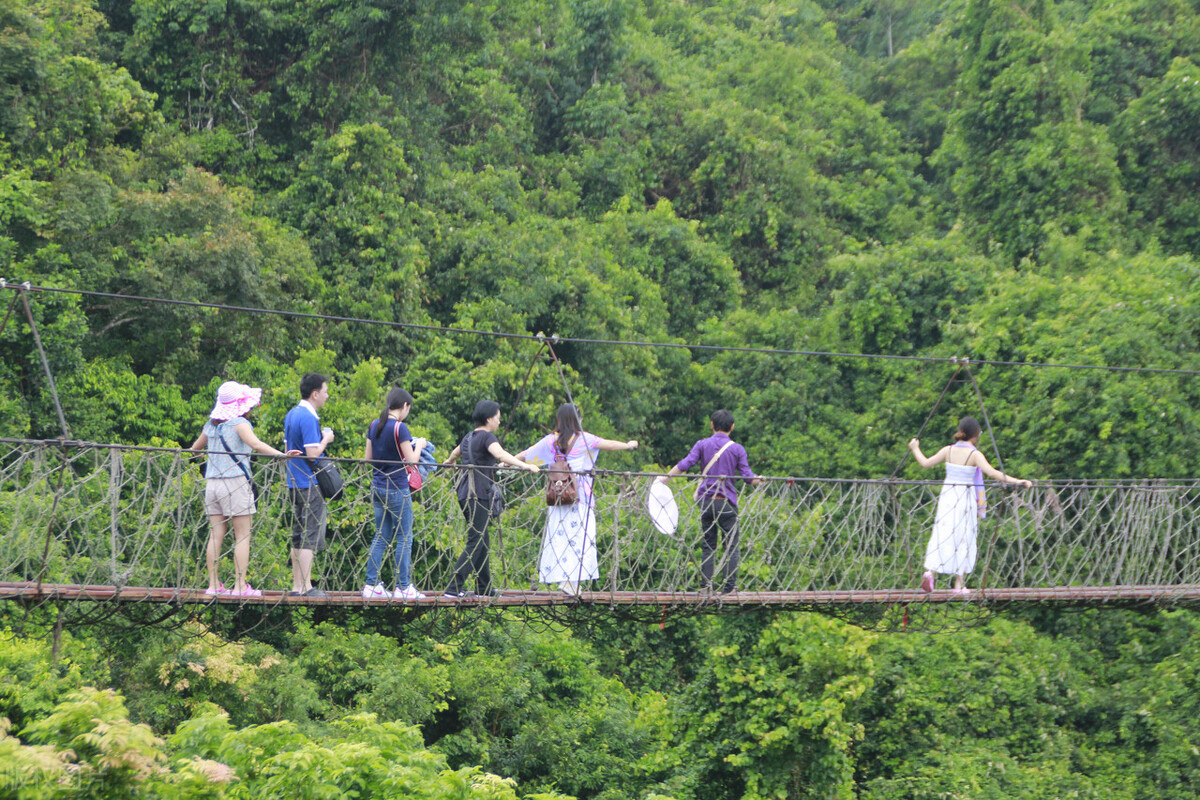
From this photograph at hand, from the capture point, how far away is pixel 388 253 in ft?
35.6

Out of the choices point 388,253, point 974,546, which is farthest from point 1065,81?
point 974,546

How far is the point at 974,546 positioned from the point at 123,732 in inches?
152

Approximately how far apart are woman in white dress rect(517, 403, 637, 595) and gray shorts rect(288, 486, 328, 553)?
2.78ft

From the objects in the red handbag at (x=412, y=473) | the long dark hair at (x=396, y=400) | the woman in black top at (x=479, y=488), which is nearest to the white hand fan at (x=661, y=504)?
the woman in black top at (x=479, y=488)

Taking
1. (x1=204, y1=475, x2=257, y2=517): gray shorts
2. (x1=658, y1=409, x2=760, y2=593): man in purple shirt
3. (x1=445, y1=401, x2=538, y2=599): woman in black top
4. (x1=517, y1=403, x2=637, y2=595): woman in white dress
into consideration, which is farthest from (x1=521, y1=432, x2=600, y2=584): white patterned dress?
(x1=204, y1=475, x2=257, y2=517): gray shorts

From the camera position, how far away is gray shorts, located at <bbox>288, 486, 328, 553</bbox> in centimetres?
449

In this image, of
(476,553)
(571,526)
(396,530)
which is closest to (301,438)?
(396,530)

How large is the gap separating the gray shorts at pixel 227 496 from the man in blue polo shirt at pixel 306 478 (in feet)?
0.54

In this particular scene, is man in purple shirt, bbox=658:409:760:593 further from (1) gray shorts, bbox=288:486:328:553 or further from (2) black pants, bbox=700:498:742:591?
A: (1) gray shorts, bbox=288:486:328:553

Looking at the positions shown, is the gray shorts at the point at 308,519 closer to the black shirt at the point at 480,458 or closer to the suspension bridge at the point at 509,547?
the suspension bridge at the point at 509,547

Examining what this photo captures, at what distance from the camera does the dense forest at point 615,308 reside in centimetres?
772

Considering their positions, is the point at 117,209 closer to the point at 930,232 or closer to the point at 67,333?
the point at 67,333

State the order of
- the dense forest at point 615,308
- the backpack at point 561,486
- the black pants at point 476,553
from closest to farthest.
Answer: the black pants at point 476,553 < the backpack at point 561,486 < the dense forest at point 615,308

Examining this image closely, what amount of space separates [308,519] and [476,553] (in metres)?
0.71
